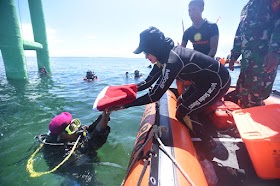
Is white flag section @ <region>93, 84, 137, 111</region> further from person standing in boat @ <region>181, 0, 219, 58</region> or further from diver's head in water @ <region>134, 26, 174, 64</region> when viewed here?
person standing in boat @ <region>181, 0, 219, 58</region>

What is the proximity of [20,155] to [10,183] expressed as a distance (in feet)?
2.66

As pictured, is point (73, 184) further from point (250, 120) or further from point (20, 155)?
point (250, 120)

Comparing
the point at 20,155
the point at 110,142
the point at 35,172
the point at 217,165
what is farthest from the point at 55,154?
the point at 217,165

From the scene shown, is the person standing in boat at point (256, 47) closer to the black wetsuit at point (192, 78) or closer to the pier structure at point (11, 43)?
the black wetsuit at point (192, 78)

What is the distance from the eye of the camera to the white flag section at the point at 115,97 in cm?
219

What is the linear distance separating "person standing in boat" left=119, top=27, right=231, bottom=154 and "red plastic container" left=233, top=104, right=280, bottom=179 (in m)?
0.54

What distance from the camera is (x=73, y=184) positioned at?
2.71 m

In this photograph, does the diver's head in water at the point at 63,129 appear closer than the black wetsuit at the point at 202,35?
Yes

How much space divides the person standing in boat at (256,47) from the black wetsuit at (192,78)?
48 cm

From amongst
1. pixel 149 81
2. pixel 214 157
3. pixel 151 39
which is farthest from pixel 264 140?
pixel 149 81

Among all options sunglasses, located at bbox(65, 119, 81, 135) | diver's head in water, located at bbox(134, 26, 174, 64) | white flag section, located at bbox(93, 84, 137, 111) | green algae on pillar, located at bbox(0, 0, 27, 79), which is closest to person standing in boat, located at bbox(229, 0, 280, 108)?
diver's head in water, located at bbox(134, 26, 174, 64)

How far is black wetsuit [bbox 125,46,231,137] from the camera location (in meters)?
2.18

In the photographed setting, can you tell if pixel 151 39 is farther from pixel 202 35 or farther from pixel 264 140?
pixel 202 35

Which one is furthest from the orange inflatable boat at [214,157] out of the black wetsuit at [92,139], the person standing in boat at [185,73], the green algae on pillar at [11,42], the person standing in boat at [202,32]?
the green algae on pillar at [11,42]
